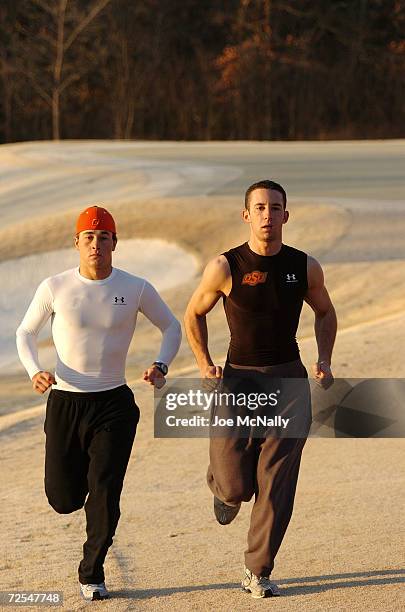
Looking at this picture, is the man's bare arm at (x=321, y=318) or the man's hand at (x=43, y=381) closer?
the man's hand at (x=43, y=381)

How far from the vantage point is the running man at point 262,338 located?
20.7 feet

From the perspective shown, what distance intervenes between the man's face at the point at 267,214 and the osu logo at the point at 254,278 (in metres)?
0.16

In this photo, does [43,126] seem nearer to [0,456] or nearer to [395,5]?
[395,5]

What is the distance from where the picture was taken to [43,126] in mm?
43875

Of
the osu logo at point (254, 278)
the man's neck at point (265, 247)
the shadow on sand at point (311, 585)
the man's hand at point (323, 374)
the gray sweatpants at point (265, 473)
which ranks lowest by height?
the shadow on sand at point (311, 585)

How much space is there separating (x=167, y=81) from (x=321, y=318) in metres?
38.3

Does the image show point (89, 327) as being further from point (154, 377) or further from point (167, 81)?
point (167, 81)

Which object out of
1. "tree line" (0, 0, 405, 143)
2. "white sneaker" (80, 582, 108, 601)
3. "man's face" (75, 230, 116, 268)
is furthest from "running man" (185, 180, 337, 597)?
"tree line" (0, 0, 405, 143)

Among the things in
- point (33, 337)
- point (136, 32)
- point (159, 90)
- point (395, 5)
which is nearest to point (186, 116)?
point (159, 90)

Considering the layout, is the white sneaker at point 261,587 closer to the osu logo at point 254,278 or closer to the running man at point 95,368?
the running man at point 95,368

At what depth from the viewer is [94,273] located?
6375mm

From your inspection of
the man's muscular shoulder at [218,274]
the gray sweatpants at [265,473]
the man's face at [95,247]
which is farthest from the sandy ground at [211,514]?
the man's face at [95,247]

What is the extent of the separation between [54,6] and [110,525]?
38.6 m

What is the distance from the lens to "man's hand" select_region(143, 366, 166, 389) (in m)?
6.27
